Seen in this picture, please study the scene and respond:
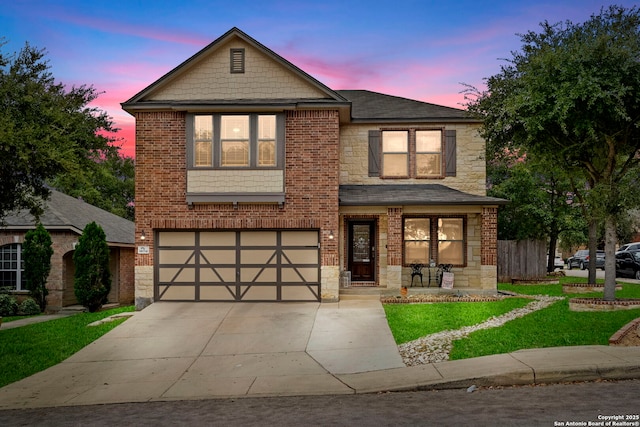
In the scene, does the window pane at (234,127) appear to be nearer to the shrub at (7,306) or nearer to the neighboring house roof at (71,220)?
the neighboring house roof at (71,220)

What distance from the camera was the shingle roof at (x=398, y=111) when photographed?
19.8m

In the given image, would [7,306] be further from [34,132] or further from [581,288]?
[581,288]

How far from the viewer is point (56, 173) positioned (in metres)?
14.5

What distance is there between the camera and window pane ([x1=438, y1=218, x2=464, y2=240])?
776 inches

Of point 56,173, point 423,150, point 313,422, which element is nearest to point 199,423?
point 313,422

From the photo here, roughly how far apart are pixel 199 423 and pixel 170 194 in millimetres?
10851

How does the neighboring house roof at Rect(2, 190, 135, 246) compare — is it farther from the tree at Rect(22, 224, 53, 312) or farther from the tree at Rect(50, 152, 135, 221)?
the tree at Rect(50, 152, 135, 221)

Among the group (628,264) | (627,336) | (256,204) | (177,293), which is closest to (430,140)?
(256,204)

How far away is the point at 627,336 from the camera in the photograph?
11.3 meters

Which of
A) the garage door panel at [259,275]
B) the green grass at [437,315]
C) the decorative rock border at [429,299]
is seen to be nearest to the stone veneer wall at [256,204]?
the garage door panel at [259,275]

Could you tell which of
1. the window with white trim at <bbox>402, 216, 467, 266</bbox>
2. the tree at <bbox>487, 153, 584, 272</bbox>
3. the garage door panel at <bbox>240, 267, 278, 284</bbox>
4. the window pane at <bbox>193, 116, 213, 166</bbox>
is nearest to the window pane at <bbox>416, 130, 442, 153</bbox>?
the window with white trim at <bbox>402, 216, 467, 266</bbox>

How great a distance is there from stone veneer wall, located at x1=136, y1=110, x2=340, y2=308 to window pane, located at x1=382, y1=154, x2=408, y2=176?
10.5 feet

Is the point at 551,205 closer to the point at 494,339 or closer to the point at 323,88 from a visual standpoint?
the point at 323,88

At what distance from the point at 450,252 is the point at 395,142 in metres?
4.18
